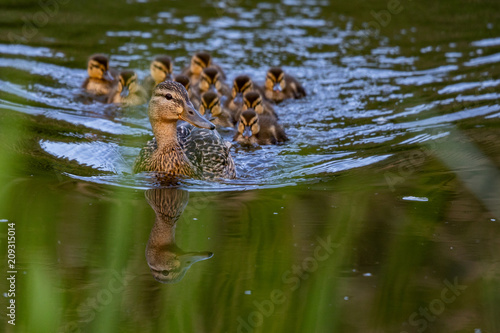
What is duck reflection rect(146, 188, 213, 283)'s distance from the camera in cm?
353

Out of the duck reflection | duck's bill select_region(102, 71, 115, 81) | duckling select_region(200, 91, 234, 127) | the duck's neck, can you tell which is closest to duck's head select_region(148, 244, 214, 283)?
the duck reflection

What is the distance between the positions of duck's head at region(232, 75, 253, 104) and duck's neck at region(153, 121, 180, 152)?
1621 millimetres

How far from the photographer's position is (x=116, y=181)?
15.9ft

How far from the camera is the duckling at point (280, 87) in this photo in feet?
22.0

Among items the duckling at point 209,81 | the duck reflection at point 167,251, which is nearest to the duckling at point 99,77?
the duckling at point 209,81

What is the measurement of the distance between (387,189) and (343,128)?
1.48m

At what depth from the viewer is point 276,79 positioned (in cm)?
669

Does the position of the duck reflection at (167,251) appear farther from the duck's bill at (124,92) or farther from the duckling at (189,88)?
the duck's bill at (124,92)

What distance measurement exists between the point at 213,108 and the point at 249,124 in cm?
56

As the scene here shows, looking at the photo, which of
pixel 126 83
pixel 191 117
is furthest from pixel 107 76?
pixel 191 117

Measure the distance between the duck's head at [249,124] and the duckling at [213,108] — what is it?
43 centimetres

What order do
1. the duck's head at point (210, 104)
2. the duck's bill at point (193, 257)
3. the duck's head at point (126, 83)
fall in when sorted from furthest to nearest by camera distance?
the duck's head at point (126, 83), the duck's head at point (210, 104), the duck's bill at point (193, 257)

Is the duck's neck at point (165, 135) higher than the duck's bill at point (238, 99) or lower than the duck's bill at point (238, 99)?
lower

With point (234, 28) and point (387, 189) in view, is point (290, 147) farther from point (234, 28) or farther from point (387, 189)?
point (234, 28)
